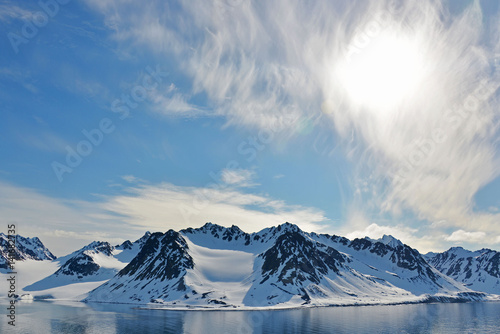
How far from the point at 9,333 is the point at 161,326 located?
181ft

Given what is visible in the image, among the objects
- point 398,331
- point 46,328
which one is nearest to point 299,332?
point 398,331

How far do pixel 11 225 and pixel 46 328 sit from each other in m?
73.8

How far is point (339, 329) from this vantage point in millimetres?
148375

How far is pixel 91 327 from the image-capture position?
151 metres

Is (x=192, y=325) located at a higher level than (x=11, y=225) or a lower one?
lower

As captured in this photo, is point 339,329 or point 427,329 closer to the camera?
point 339,329

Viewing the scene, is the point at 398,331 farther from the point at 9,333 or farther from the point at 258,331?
the point at 9,333

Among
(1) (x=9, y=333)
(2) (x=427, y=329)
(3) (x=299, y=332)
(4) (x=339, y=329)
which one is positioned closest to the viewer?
(1) (x=9, y=333)

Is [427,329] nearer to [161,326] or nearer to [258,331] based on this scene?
[258,331]

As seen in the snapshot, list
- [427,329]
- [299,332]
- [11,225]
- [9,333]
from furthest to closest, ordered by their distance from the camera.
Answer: [427,329] < [299,332] < [9,333] < [11,225]

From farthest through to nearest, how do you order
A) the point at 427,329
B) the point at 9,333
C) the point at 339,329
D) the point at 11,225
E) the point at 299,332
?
the point at 427,329 < the point at 339,329 < the point at 299,332 < the point at 9,333 < the point at 11,225

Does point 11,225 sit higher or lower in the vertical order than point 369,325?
higher

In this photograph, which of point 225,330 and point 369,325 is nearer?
point 225,330

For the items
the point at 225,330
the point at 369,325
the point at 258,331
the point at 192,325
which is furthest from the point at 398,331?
the point at 192,325
